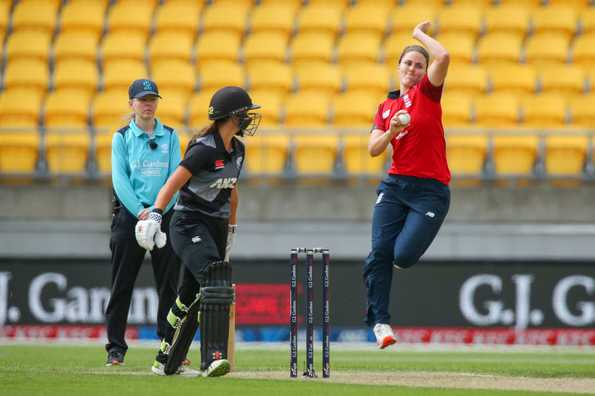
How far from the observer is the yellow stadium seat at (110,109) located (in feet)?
59.1

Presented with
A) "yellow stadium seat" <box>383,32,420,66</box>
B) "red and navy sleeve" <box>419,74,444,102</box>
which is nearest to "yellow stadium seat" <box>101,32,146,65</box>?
"yellow stadium seat" <box>383,32,420,66</box>

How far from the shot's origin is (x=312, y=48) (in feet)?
62.7

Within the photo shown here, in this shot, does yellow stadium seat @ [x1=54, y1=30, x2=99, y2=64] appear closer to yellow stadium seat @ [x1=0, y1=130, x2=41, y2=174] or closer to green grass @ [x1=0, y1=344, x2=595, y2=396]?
yellow stadium seat @ [x1=0, y1=130, x2=41, y2=174]

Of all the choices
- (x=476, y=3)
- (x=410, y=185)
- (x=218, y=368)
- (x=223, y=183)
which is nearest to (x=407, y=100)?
(x=410, y=185)

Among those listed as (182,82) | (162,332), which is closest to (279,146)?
(182,82)

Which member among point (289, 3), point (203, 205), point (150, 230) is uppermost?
point (289, 3)

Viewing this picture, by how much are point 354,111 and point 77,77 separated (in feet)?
14.4

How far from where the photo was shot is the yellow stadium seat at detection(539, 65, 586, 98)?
1844 cm

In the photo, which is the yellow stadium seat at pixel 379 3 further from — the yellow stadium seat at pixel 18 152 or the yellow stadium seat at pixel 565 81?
the yellow stadium seat at pixel 18 152

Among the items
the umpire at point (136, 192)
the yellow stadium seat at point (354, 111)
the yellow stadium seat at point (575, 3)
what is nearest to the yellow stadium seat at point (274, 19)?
the yellow stadium seat at point (354, 111)

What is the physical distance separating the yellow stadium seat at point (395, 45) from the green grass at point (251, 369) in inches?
252

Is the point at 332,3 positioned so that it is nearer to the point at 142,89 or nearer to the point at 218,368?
the point at 142,89

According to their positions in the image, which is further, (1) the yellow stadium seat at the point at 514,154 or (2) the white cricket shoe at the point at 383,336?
(1) the yellow stadium seat at the point at 514,154

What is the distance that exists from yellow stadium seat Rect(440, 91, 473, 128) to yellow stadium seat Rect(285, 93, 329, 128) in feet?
5.67
